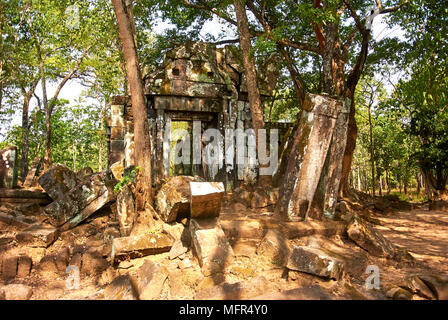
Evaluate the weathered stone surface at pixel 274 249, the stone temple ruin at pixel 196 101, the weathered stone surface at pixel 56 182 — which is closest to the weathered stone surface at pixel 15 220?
the weathered stone surface at pixel 56 182

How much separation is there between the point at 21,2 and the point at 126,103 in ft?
21.6

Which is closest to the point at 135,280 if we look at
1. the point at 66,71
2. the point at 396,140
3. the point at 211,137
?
the point at 211,137

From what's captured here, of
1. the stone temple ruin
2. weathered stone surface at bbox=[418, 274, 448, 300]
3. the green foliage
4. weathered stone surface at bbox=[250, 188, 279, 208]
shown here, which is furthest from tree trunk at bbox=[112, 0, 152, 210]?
weathered stone surface at bbox=[418, 274, 448, 300]

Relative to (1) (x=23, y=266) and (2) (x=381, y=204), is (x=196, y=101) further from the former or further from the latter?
(2) (x=381, y=204)

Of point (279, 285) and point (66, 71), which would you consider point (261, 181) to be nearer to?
point (279, 285)

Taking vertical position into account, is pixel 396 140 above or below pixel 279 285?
above

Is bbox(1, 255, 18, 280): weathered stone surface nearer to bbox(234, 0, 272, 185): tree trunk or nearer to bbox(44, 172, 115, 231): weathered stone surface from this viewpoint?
bbox(44, 172, 115, 231): weathered stone surface

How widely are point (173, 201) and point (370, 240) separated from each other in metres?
3.01

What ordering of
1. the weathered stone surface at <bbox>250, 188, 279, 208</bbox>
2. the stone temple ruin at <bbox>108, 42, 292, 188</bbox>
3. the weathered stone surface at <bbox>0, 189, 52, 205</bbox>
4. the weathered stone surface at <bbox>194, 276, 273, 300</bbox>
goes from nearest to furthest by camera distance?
the weathered stone surface at <bbox>194, 276, 273, 300</bbox>
the weathered stone surface at <bbox>0, 189, 52, 205</bbox>
the weathered stone surface at <bbox>250, 188, 279, 208</bbox>
the stone temple ruin at <bbox>108, 42, 292, 188</bbox>

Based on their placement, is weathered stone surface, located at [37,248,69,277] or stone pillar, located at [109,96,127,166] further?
stone pillar, located at [109,96,127,166]

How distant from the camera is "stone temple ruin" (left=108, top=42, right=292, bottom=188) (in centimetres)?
836

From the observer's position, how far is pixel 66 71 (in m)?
14.9

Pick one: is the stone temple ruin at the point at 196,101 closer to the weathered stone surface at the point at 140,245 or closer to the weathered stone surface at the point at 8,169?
the weathered stone surface at the point at 8,169

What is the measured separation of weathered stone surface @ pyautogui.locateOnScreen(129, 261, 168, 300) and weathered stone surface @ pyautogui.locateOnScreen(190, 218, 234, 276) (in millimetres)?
516
